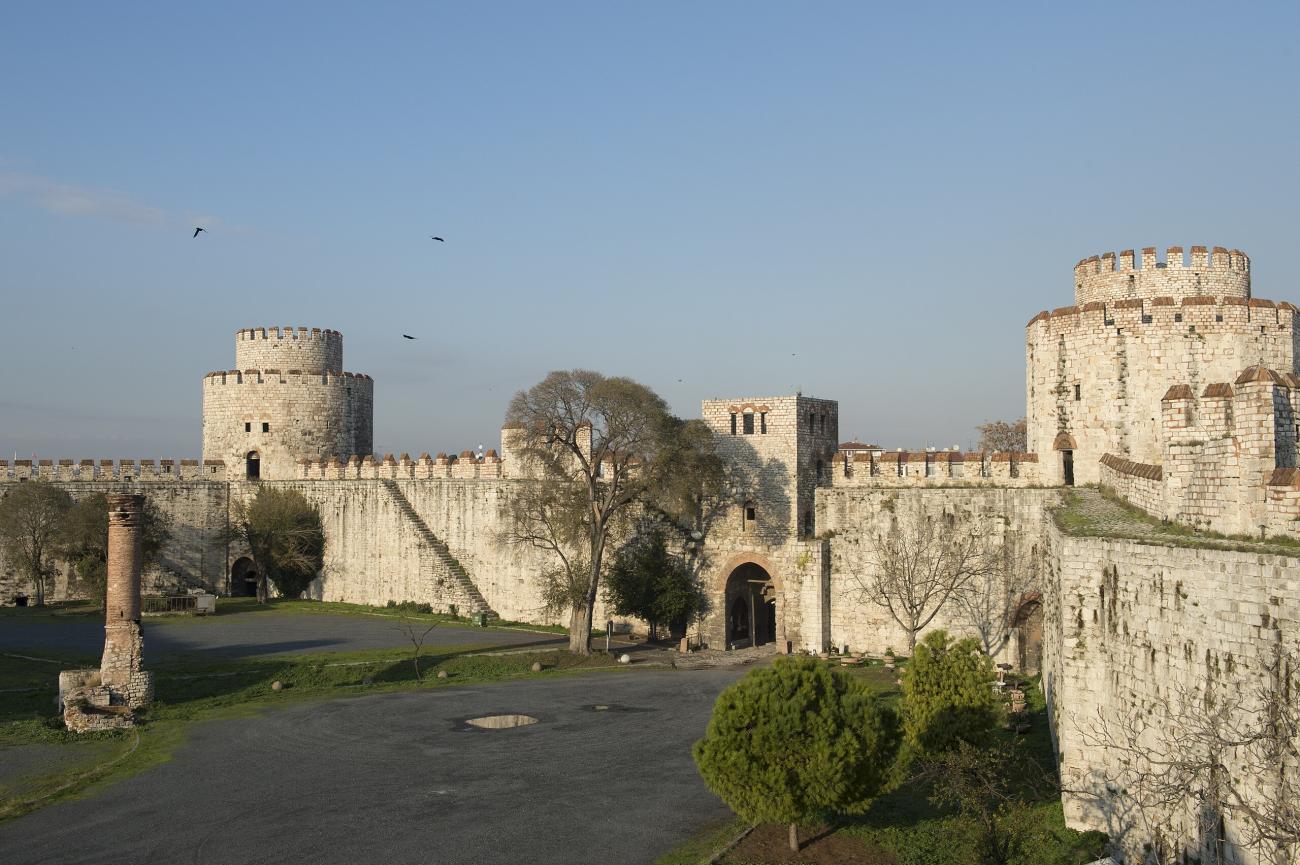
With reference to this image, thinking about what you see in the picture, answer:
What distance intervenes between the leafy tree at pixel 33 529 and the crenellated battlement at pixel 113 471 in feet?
6.00

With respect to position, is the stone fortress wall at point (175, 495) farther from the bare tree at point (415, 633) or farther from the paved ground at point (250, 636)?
the bare tree at point (415, 633)

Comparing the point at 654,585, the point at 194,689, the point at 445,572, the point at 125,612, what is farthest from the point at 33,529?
the point at 654,585

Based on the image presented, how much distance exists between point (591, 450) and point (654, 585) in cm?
412

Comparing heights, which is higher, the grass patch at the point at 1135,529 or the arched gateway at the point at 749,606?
the grass patch at the point at 1135,529

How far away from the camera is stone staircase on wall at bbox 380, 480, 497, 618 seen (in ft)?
121

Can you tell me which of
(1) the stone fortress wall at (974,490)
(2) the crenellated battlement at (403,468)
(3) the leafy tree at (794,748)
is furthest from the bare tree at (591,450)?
(3) the leafy tree at (794,748)

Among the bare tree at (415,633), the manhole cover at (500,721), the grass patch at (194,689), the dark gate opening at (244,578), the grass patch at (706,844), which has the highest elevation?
the dark gate opening at (244,578)

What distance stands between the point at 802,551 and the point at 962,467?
4.70m

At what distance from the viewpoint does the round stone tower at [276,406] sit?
44656 millimetres

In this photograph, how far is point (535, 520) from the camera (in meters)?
32.4

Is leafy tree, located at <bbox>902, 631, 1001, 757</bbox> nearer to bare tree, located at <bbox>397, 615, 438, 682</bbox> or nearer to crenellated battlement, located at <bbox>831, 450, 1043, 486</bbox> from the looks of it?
crenellated battlement, located at <bbox>831, 450, 1043, 486</bbox>

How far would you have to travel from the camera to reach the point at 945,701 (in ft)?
54.1

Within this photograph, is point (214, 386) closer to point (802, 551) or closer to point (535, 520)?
point (535, 520)

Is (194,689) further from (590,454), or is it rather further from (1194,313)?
(1194,313)
